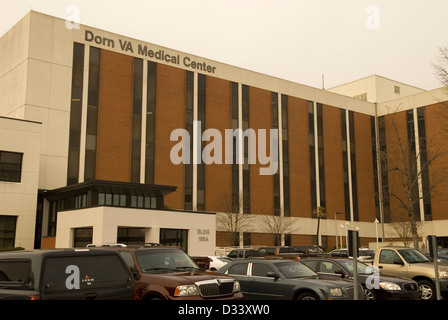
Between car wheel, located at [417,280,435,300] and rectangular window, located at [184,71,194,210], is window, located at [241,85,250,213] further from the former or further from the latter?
car wheel, located at [417,280,435,300]

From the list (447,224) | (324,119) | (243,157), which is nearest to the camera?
(243,157)

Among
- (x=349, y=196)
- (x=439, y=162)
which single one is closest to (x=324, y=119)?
(x=349, y=196)

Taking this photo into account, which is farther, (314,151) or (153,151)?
(314,151)

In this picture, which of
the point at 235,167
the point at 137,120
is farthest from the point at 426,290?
the point at 235,167

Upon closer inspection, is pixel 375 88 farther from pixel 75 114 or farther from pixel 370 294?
pixel 370 294

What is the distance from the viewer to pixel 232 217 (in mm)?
56031

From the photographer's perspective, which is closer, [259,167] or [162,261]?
[162,261]

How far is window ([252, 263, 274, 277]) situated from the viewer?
13732mm

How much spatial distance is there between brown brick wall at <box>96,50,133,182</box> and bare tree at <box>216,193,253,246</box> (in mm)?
12124

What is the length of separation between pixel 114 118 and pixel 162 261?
39980mm
